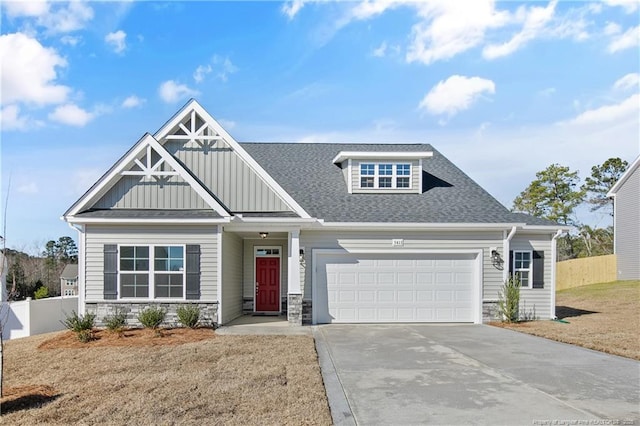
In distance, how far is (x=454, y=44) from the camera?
1412cm

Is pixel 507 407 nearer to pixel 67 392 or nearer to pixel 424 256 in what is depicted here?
pixel 67 392

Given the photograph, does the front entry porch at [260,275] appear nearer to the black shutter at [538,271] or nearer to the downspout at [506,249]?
the downspout at [506,249]

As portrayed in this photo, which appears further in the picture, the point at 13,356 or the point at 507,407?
the point at 13,356

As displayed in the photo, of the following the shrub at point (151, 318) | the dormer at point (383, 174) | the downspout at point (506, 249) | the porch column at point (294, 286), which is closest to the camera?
the shrub at point (151, 318)

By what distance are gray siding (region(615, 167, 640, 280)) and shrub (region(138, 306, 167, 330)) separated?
2556cm

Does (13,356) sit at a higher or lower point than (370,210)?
lower

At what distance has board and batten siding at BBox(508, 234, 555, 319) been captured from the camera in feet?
51.6

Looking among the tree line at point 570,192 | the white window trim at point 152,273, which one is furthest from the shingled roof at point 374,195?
the tree line at point 570,192

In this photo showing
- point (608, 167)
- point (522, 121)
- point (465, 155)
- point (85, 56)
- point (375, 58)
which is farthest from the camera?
point (608, 167)

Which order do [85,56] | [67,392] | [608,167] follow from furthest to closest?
[608,167]
[85,56]
[67,392]

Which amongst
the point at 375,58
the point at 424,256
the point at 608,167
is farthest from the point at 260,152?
the point at 608,167

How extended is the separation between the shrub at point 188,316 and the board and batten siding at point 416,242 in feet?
10.8

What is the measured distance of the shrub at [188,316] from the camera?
13016 millimetres

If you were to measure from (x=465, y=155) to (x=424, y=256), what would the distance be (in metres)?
9.39
